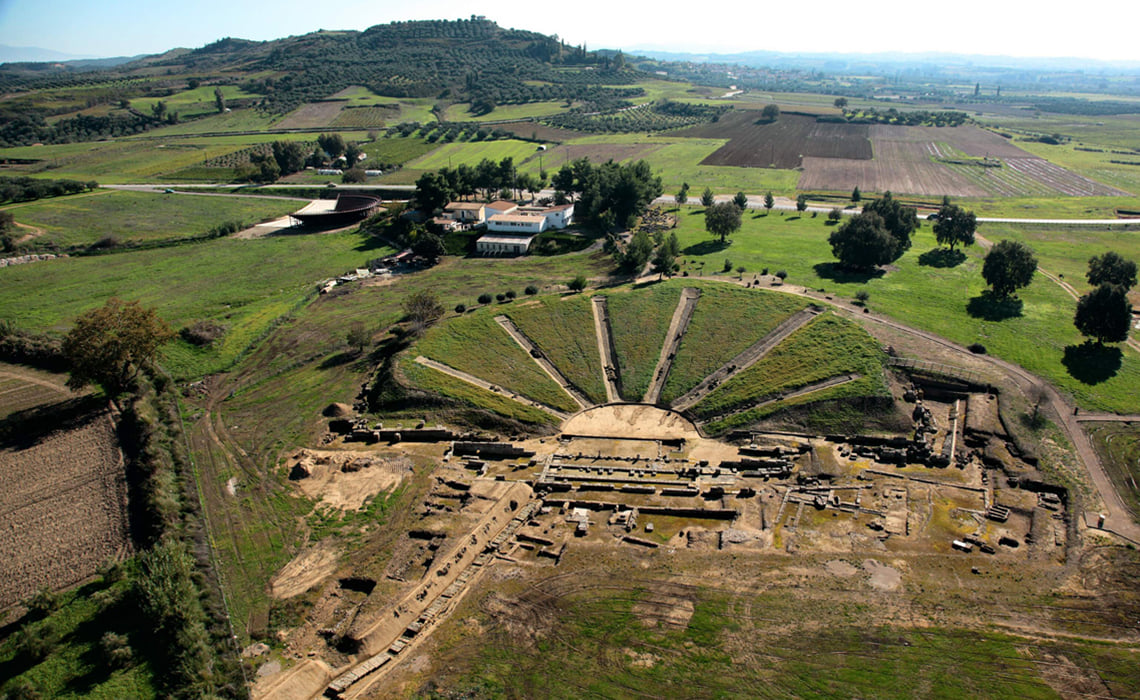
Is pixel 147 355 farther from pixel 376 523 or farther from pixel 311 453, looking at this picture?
pixel 376 523

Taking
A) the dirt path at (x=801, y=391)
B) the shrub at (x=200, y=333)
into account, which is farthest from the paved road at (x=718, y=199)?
the dirt path at (x=801, y=391)

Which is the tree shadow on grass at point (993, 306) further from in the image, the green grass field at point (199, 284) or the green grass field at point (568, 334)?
the green grass field at point (199, 284)

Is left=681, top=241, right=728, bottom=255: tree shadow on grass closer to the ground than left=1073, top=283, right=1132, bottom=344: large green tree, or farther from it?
farther from it

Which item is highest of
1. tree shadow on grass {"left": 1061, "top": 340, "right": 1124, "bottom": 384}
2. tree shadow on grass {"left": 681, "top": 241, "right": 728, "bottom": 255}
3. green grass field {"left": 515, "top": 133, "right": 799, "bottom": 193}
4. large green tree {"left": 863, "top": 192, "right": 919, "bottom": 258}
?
green grass field {"left": 515, "top": 133, "right": 799, "bottom": 193}

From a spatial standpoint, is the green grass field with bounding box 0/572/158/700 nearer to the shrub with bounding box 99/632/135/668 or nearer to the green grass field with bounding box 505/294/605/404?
the shrub with bounding box 99/632/135/668

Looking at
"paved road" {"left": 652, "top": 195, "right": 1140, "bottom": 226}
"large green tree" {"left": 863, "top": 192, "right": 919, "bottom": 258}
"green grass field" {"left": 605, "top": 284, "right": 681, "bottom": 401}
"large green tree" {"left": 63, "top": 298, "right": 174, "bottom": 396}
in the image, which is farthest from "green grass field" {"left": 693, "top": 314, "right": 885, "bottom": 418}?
"paved road" {"left": 652, "top": 195, "right": 1140, "bottom": 226}
